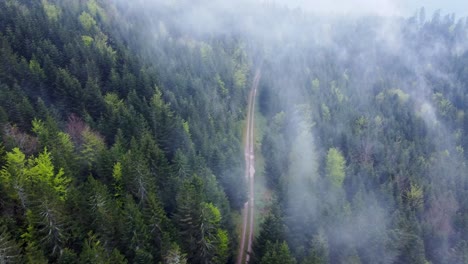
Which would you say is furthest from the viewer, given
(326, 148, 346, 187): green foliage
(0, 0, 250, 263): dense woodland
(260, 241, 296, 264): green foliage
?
(326, 148, 346, 187): green foliage

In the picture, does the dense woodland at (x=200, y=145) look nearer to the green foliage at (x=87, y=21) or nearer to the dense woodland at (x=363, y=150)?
the dense woodland at (x=363, y=150)

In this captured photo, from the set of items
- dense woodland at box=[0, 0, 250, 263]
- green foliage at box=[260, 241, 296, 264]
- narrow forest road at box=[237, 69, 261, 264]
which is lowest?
narrow forest road at box=[237, 69, 261, 264]

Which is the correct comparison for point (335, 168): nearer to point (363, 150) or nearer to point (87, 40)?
point (363, 150)

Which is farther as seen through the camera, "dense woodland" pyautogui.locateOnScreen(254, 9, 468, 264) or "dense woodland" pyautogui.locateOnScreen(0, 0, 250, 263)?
"dense woodland" pyautogui.locateOnScreen(254, 9, 468, 264)

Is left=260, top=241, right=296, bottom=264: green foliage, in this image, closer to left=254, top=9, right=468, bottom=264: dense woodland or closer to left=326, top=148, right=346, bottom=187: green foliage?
left=254, top=9, right=468, bottom=264: dense woodland

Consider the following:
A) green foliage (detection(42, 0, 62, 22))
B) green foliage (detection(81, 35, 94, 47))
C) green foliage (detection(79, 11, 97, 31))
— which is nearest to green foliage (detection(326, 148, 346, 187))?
green foliage (detection(81, 35, 94, 47))

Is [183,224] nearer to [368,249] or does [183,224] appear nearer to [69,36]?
[368,249]

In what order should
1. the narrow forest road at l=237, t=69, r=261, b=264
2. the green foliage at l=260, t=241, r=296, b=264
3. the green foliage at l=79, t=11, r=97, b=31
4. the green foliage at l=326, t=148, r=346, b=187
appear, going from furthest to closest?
1. the green foliage at l=79, t=11, r=97, b=31
2. the green foliage at l=326, t=148, r=346, b=187
3. the narrow forest road at l=237, t=69, r=261, b=264
4. the green foliage at l=260, t=241, r=296, b=264
